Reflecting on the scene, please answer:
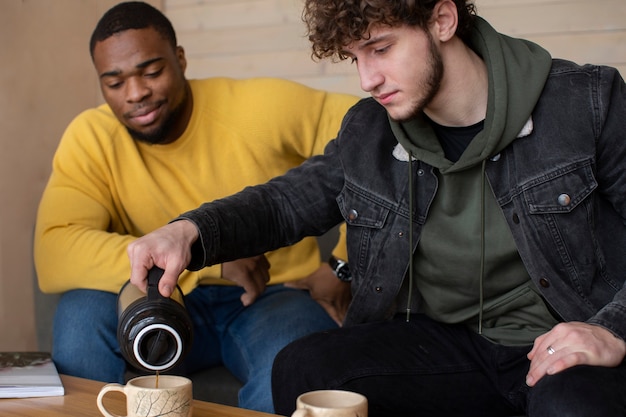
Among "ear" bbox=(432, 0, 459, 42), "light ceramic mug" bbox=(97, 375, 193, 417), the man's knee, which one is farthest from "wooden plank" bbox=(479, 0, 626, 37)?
"light ceramic mug" bbox=(97, 375, 193, 417)

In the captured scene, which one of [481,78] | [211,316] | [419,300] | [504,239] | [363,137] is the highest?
[481,78]

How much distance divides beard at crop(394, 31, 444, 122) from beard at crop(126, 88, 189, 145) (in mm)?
796

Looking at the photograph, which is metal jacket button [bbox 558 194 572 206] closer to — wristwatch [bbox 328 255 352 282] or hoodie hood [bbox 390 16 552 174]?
hoodie hood [bbox 390 16 552 174]

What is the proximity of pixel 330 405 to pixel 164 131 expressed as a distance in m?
1.22

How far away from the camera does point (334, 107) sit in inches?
85.2

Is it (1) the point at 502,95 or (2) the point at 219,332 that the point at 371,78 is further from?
(2) the point at 219,332

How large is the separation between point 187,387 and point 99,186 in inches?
43.2

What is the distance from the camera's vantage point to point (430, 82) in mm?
1477

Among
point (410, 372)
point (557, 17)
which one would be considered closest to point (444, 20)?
point (410, 372)

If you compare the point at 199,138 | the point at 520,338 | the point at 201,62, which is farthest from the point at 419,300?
the point at 201,62

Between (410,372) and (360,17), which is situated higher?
(360,17)

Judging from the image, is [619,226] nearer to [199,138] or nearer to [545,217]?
[545,217]

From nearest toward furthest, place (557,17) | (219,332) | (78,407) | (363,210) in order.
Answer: (78,407), (363,210), (219,332), (557,17)

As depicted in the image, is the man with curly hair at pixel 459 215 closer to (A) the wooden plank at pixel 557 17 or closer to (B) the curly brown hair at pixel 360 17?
(B) the curly brown hair at pixel 360 17
